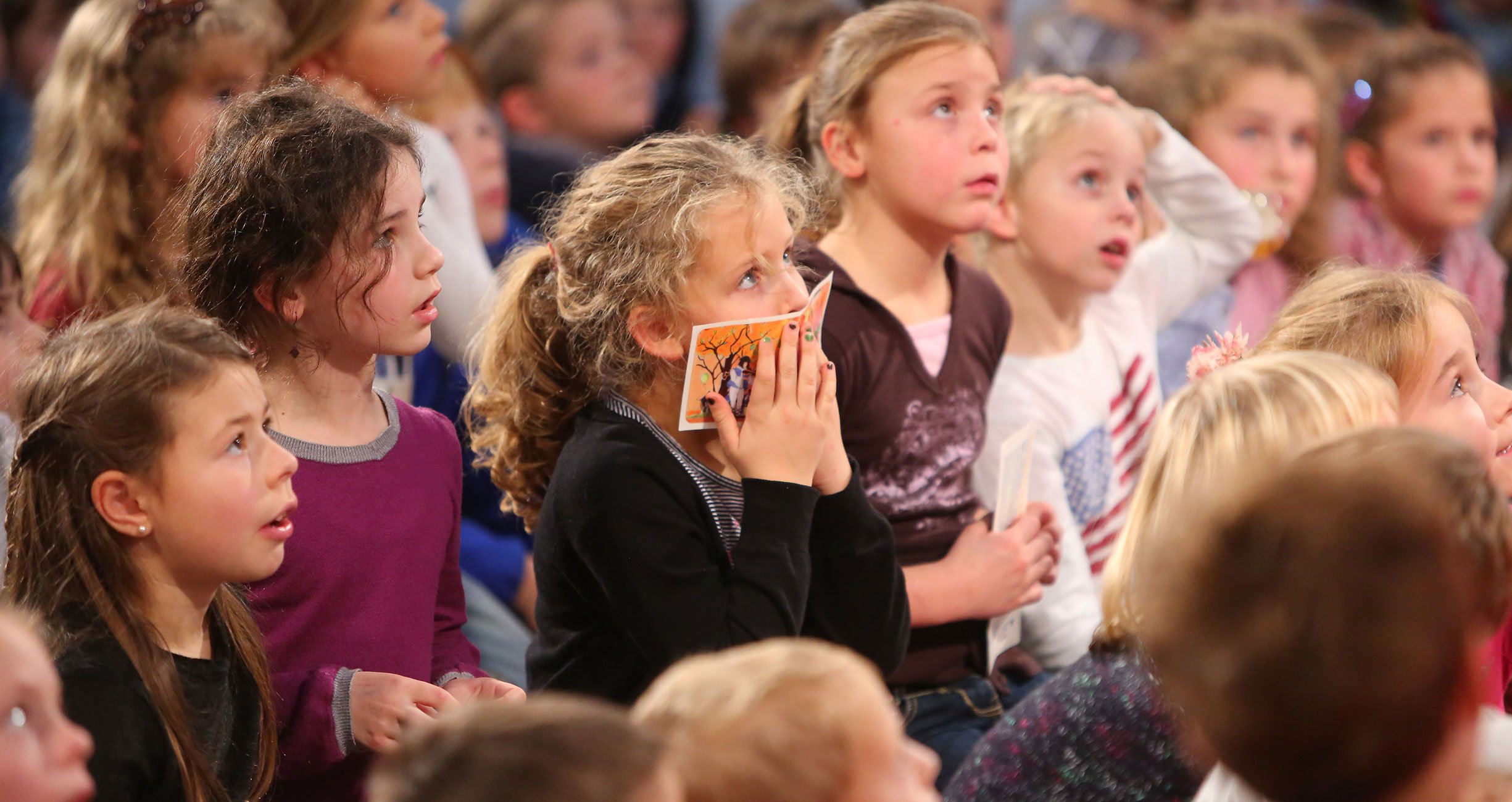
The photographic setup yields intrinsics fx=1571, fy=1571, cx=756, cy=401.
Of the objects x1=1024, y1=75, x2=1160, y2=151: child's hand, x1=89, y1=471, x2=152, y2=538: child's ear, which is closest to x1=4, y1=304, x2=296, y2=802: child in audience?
x1=89, y1=471, x2=152, y2=538: child's ear

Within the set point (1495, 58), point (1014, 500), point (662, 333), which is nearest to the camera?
point (662, 333)

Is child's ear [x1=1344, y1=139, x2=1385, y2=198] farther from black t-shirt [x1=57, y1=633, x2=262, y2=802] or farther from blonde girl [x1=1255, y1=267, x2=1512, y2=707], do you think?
black t-shirt [x1=57, y1=633, x2=262, y2=802]

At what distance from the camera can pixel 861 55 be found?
2.67 m

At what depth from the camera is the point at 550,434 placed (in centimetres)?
223

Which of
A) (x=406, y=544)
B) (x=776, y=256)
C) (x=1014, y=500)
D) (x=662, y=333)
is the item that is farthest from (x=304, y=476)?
(x=1014, y=500)

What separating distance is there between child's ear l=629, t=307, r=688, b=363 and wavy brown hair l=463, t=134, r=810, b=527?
1 cm

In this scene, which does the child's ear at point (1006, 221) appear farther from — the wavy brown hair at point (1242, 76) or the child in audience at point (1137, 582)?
the child in audience at point (1137, 582)

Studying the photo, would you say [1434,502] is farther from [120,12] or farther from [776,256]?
[120,12]

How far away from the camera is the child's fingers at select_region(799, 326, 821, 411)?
6.86 feet

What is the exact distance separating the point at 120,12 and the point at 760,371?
144cm

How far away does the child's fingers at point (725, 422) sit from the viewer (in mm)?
2062

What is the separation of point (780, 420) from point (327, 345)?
594 millimetres

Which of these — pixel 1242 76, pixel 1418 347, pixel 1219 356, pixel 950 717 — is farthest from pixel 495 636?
pixel 1242 76

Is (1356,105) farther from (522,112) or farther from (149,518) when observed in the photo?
(149,518)
